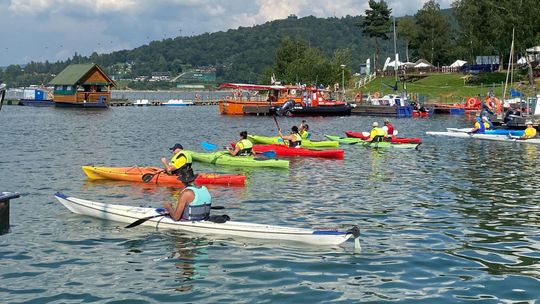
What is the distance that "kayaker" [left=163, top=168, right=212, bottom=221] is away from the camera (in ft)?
53.6

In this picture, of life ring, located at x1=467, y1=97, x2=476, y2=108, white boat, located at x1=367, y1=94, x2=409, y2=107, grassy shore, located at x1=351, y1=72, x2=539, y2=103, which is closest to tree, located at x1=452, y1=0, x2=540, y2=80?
grassy shore, located at x1=351, y1=72, x2=539, y2=103

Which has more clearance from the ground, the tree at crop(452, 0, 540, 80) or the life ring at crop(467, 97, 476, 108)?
the tree at crop(452, 0, 540, 80)

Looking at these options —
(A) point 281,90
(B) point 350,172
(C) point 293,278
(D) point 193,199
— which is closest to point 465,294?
(C) point 293,278

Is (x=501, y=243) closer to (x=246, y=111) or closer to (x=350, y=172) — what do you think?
(x=350, y=172)

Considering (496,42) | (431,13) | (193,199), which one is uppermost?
(431,13)

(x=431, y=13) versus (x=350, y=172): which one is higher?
(x=431, y=13)

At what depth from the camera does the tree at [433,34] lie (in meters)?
125

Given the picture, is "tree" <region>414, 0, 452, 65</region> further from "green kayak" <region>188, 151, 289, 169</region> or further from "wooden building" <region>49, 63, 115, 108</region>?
"green kayak" <region>188, 151, 289, 169</region>

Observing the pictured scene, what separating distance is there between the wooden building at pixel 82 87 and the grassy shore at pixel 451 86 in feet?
137

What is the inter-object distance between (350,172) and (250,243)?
14.6 meters

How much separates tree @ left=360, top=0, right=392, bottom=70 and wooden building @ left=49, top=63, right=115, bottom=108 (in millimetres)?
51318

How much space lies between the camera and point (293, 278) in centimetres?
1360

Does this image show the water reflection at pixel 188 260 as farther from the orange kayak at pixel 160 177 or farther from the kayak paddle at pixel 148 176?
the kayak paddle at pixel 148 176

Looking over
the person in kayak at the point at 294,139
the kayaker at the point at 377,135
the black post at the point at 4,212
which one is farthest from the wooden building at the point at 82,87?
the black post at the point at 4,212
